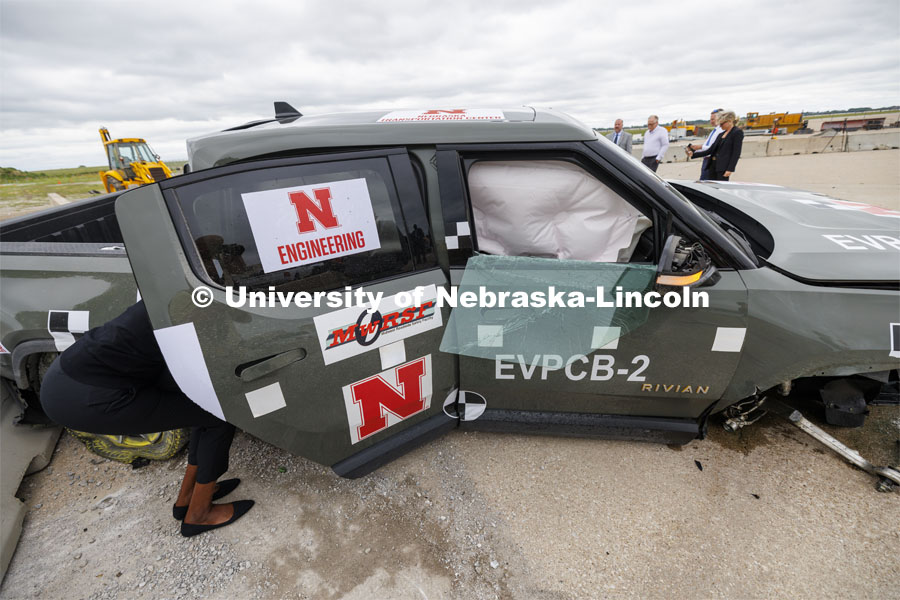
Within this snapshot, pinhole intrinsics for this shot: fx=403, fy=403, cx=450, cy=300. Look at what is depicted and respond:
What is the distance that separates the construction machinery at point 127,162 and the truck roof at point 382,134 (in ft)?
37.9

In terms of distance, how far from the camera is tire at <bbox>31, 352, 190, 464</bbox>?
7.75ft

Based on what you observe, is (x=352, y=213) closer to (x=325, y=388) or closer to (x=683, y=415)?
(x=325, y=388)

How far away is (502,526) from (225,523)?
1379 mm

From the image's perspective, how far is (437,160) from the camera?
1.81 metres

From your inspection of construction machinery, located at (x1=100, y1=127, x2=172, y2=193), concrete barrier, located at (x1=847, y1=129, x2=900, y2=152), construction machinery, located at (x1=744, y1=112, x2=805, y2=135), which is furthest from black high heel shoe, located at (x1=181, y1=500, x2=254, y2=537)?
construction machinery, located at (x1=744, y1=112, x2=805, y2=135)

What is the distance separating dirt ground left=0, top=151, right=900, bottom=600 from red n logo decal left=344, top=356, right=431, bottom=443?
1.50ft

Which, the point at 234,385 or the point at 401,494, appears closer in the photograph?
the point at 234,385

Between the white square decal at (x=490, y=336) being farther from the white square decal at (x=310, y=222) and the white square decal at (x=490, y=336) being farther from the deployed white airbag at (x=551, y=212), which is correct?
the white square decal at (x=310, y=222)

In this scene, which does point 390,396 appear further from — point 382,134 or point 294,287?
point 382,134

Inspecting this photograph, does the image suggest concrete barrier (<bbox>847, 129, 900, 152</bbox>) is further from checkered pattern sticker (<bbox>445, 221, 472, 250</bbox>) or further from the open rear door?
the open rear door

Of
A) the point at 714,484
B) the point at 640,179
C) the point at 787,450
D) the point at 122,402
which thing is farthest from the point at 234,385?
the point at 787,450

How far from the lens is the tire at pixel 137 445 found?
2367mm

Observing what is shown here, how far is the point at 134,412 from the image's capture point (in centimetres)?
177

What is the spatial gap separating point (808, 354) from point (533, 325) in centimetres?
121
